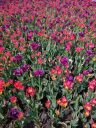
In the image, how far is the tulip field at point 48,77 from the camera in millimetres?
3898

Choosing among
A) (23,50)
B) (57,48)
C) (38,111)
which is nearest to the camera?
(38,111)

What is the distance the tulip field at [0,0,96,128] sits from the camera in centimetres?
390

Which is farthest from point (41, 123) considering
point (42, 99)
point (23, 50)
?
point (23, 50)

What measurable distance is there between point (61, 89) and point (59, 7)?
4.31m

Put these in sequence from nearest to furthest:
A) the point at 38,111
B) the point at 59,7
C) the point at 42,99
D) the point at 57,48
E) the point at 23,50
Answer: the point at 38,111 → the point at 42,99 → the point at 23,50 → the point at 57,48 → the point at 59,7

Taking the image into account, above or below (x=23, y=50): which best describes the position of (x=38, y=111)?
below

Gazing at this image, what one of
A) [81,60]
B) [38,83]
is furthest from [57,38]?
[38,83]

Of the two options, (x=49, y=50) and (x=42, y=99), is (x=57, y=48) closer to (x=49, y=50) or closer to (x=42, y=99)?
(x=49, y=50)

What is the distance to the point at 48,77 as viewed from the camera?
15.7ft

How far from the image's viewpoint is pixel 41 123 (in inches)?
155

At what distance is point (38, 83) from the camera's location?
4.48 meters

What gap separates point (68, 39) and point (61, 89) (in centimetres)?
142

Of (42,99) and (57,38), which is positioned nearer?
(42,99)

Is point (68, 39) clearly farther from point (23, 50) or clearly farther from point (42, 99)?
point (42, 99)
